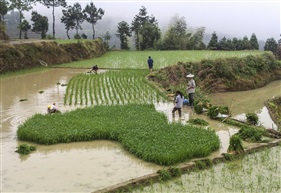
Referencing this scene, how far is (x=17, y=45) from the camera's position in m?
30.9

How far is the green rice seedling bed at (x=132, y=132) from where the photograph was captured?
9.26m

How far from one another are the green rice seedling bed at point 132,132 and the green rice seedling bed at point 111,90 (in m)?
3.08

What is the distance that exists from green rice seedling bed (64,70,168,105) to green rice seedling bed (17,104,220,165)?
121 inches

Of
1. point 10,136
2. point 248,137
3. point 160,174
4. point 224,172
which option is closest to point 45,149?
point 10,136

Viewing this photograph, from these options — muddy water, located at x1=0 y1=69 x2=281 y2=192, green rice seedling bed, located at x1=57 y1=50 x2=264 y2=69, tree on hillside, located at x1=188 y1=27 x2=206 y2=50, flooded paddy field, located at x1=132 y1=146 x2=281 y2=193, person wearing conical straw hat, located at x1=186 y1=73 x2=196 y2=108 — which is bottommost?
muddy water, located at x1=0 y1=69 x2=281 y2=192

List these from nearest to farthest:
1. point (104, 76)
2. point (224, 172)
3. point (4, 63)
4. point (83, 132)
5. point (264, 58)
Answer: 1. point (224, 172)
2. point (83, 132)
3. point (104, 76)
4. point (4, 63)
5. point (264, 58)

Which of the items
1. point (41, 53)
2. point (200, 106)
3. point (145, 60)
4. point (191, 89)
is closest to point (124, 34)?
point (145, 60)

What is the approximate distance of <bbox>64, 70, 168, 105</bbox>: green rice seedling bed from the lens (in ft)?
55.7

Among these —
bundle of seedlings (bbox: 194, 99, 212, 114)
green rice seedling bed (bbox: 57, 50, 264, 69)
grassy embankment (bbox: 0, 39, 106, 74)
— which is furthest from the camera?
green rice seedling bed (bbox: 57, 50, 264, 69)

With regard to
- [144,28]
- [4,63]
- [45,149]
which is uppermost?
[144,28]

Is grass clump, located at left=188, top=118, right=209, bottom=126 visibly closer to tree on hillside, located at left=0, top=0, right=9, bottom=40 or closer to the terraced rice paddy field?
the terraced rice paddy field

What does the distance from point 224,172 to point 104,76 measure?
1746 cm

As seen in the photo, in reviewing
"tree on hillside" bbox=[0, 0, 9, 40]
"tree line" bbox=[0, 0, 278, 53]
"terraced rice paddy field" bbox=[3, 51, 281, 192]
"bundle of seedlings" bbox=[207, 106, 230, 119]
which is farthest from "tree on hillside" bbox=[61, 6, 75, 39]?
"bundle of seedlings" bbox=[207, 106, 230, 119]

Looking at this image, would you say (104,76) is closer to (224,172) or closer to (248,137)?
(248,137)
